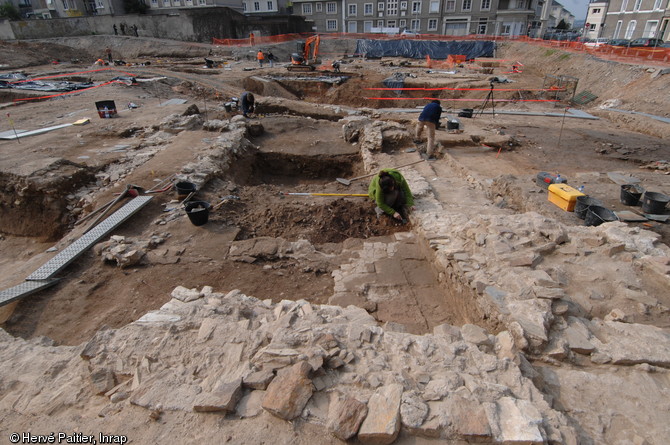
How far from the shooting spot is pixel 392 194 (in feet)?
22.1

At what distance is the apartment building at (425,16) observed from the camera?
3828cm

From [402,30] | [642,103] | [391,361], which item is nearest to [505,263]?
[391,361]

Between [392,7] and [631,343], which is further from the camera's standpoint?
[392,7]

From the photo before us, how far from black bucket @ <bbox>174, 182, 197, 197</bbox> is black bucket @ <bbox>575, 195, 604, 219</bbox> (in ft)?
24.2

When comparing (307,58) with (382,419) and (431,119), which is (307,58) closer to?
(431,119)

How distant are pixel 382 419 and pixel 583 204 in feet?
18.6


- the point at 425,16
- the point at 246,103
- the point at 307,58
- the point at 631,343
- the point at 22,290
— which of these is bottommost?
the point at 22,290

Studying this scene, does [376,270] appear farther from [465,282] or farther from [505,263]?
[505,263]

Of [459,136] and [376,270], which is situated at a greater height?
[459,136]

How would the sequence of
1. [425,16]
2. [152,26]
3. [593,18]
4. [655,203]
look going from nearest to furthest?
[655,203] < [152,26] < [425,16] < [593,18]

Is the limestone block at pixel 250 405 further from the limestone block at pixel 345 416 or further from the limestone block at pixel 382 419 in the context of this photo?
the limestone block at pixel 382 419

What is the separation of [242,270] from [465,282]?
332cm

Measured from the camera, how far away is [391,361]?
3062 mm

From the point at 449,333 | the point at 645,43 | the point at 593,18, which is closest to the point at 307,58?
the point at 449,333
